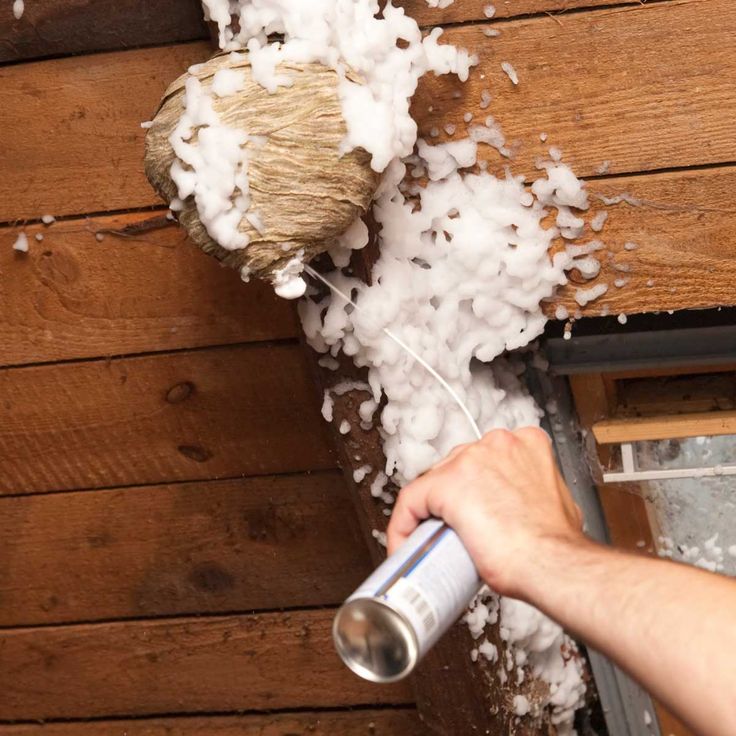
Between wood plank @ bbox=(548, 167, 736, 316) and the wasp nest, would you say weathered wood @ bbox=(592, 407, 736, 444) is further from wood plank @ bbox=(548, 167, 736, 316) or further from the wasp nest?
the wasp nest

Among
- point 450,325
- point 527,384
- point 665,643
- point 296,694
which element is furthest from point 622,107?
point 296,694

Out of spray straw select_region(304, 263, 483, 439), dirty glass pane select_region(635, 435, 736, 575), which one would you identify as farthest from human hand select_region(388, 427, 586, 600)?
dirty glass pane select_region(635, 435, 736, 575)

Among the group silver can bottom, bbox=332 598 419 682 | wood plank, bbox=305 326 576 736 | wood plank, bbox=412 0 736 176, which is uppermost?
wood plank, bbox=412 0 736 176

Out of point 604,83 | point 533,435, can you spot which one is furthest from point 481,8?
point 533,435

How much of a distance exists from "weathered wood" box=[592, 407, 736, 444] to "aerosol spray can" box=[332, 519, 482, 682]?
1.71 feet

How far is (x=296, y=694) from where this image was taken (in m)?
1.54

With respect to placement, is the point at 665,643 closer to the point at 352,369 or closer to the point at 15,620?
the point at 352,369

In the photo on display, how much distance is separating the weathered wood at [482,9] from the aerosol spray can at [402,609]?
1.59ft

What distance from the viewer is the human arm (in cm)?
64

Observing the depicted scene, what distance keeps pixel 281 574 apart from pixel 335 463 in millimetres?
201

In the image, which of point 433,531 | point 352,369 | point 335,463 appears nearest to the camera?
point 433,531

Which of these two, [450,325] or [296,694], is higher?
[450,325]

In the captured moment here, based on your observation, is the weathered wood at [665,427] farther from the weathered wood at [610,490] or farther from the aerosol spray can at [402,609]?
the aerosol spray can at [402,609]

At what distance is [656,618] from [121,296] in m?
0.77
